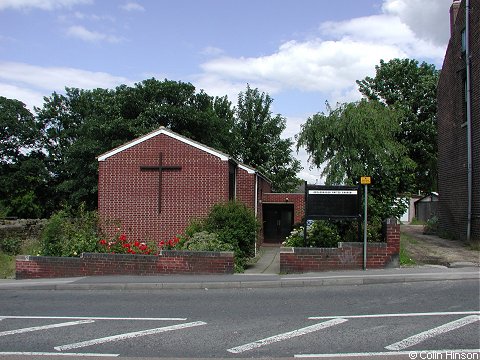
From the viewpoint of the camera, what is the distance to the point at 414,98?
39.7 m

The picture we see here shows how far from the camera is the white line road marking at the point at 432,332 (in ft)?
21.0

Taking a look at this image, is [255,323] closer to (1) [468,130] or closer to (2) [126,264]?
(2) [126,264]

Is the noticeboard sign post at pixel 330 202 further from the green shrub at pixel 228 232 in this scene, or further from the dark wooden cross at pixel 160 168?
the dark wooden cross at pixel 160 168

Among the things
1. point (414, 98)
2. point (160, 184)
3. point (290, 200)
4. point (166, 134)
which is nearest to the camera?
point (160, 184)

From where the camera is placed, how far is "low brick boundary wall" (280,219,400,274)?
44.8 feet

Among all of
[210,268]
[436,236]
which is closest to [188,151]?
[210,268]

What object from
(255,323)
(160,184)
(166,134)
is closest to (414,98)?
(166,134)

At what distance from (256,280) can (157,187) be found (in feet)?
29.5

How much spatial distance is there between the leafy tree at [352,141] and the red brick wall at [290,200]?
7.69 m

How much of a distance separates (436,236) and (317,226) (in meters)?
11.1

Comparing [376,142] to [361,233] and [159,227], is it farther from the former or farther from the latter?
[159,227]

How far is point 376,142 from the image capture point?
2053 cm

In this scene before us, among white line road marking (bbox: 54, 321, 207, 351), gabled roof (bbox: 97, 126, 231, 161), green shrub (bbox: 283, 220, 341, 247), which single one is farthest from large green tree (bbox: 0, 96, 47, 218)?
white line road marking (bbox: 54, 321, 207, 351)

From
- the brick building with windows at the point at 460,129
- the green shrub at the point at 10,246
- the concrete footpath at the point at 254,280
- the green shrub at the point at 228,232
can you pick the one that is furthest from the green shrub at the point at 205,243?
the green shrub at the point at 10,246
